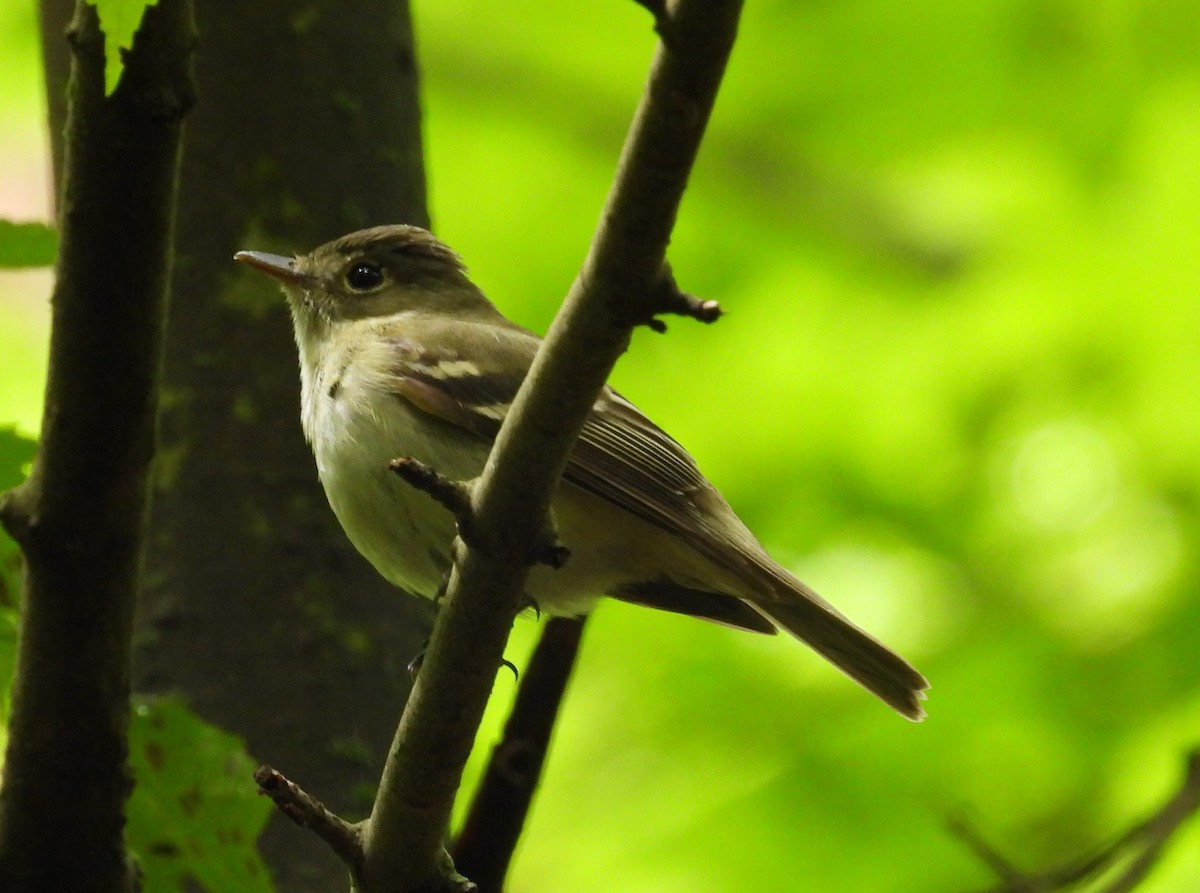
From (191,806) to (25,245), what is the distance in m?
1.05

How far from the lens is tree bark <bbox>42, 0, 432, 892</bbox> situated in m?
3.50

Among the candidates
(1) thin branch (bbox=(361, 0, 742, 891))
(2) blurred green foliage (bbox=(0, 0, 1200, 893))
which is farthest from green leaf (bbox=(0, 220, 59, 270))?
(2) blurred green foliage (bbox=(0, 0, 1200, 893))

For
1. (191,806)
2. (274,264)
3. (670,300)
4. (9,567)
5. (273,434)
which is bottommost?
(191,806)

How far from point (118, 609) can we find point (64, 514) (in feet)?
0.65

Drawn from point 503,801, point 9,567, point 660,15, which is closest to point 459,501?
point 660,15

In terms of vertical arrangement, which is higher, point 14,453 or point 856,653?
point 14,453

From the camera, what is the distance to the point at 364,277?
447 centimetres

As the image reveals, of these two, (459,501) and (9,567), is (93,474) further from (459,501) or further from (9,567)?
(459,501)

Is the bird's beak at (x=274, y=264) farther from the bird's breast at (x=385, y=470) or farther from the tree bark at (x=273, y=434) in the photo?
the bird's breast at (x=385, y=470)

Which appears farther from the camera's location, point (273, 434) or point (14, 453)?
point (273, 434)

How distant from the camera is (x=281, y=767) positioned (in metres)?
3.42

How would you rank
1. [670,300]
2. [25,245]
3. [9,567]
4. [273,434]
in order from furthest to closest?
[273,434] → [9,567] → [25,245] → [670,300]

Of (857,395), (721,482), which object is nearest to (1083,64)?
(857,395)

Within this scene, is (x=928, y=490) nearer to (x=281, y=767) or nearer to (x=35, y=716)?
(x=281, y=767)
